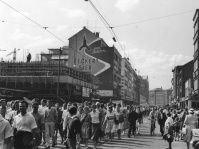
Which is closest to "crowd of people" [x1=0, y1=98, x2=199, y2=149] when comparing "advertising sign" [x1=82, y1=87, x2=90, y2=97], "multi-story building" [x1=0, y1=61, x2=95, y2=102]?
"multi-story building" [x1=0, y1=61, x2=95, y2=102]

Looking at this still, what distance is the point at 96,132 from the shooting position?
13.9 meters

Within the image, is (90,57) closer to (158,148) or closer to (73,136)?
(158,148)

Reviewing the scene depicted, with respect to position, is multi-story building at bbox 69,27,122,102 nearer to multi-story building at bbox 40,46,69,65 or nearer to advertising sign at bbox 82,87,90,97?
multi-story building at bbox 40,46,69,65

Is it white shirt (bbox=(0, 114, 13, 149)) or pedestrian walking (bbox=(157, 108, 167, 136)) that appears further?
pedestrian walking (bbox=(157, 108, 167, 136))

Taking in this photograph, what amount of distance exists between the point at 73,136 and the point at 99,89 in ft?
270

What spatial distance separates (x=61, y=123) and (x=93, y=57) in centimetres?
7449

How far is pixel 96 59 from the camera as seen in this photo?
8975 cm

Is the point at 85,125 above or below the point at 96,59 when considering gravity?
below

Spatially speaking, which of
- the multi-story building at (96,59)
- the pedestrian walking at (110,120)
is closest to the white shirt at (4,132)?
the pedestrian walking at (110,120)

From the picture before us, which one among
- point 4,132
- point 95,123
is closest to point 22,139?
point 4,132

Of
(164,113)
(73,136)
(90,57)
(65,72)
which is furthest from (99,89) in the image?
(73,136)

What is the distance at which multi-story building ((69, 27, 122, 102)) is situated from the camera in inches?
3460

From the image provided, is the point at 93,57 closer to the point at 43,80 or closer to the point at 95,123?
the point at 43,80

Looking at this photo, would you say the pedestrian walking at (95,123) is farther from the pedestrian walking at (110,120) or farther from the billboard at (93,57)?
the billboard at (93,57)
